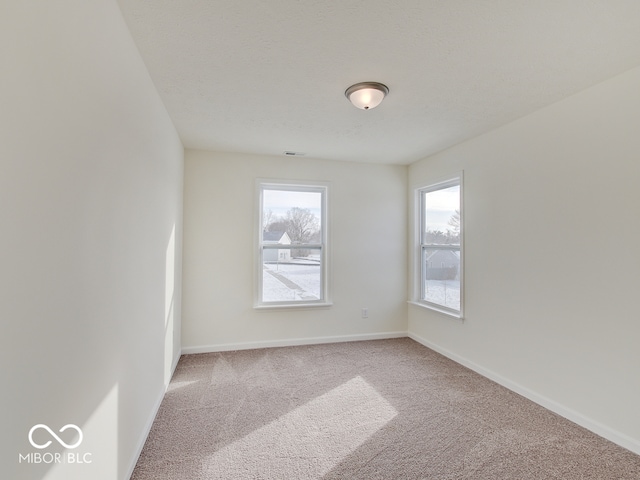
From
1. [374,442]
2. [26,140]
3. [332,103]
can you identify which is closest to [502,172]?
[332,103]

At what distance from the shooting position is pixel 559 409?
2.61 meters

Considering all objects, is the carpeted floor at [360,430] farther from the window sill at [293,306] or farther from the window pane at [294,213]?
the window pane at [294,213]

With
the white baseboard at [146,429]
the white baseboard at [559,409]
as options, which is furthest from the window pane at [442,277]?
the white baseboard at [146,429]

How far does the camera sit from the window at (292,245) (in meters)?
4.33

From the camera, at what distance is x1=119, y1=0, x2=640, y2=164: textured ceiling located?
166 centimetres

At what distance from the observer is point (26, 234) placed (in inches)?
→ 36.2

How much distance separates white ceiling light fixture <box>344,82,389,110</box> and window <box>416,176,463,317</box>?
5.92 feet

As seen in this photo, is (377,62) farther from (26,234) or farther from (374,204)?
(374,204)

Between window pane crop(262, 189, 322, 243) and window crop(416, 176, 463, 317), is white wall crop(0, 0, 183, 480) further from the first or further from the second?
window crop(416, 176, 463, 317)

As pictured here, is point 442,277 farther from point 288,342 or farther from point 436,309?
point 288,342

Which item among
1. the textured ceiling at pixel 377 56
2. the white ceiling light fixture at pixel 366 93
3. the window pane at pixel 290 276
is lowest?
the window pane at pixel 290 276

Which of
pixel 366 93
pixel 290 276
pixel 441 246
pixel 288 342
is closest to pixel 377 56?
pixel 366 93

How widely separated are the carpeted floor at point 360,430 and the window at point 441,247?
3.04 ft

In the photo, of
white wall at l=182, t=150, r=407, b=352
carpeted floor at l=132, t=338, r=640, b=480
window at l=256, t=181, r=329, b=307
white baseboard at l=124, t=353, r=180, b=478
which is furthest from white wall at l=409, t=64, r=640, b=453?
white baseboard at l=124, t=353, r=180, b=478
